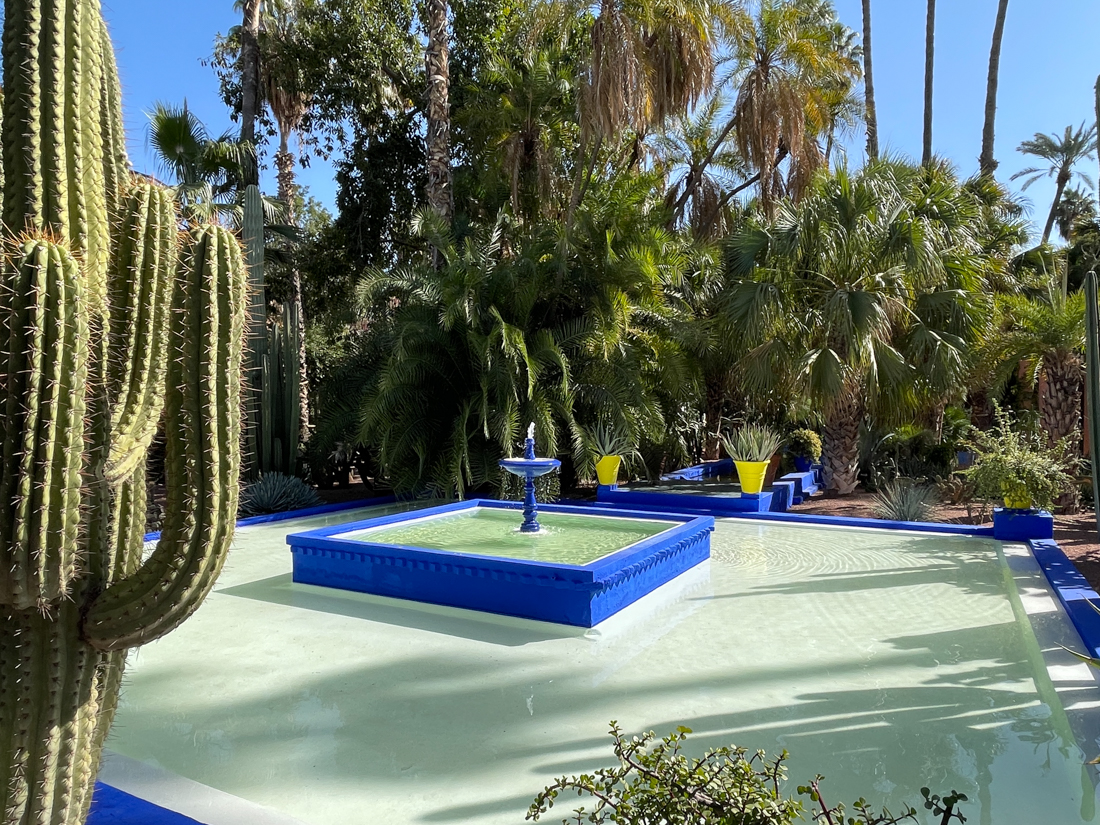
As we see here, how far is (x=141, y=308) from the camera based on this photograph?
2502mm

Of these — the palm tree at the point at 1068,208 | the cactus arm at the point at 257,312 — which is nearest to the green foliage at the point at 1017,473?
the cactus arm at the point at 257,312

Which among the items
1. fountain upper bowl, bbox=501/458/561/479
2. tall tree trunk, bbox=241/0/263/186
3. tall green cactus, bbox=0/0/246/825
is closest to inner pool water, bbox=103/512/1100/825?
tall green cactus, bbox=0/0/246/825

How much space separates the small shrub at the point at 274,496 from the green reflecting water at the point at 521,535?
146 inches

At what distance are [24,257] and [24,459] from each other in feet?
1.75

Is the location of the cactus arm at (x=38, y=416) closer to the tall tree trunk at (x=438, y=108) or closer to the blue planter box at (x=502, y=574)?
the blue planter box at (x=502, y=574)

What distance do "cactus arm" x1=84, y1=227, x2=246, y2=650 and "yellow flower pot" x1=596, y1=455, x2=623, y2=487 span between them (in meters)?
10.3

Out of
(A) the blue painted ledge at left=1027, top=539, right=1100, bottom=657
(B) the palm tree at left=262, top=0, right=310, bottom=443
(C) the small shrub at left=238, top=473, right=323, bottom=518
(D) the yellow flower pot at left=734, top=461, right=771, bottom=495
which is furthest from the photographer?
(B) the palm tree at left=262, top=0, right=310, bottom=443

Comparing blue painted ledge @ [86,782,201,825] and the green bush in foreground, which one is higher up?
the green bush in foreground

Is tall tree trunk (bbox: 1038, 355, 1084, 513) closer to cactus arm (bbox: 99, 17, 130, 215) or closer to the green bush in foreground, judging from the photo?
the green bush in foreground

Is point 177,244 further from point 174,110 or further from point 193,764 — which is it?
point 174,110

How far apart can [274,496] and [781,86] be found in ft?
41.3

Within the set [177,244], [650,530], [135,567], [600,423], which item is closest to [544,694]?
[135,567]

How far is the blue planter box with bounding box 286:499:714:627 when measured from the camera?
20.4ft

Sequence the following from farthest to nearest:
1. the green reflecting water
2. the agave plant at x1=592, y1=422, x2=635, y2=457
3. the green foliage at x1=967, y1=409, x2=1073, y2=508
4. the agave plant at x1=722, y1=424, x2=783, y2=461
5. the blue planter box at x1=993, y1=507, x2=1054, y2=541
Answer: the agave plant at x1=592, y1=422, x2=635, y2=457, the agave plant at x1=722, y1=424, x2=783, y2=461, the blue planter box at x1=993, y1=507, x2=1054, y2=541, the green foliage at x1=967, y1=409, x2=1073, y2=508, the green reflecting water
